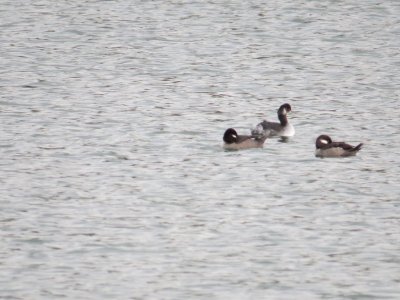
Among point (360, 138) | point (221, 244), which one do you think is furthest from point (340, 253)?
point (360, 138)

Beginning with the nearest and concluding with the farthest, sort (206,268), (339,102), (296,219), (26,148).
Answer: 1. (206,268)
2. (296,219)
3. (26,148)
4. (339,102)

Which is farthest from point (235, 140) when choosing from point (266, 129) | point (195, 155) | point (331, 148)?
point (331, 148)

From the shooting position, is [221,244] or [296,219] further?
[296,219]

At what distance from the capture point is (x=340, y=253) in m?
18.6

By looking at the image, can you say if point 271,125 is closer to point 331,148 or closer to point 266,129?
point 266,129

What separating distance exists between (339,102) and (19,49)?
1156 cm

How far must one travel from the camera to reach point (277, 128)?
27250 mm

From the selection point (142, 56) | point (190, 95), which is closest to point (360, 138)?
point (190, 95)

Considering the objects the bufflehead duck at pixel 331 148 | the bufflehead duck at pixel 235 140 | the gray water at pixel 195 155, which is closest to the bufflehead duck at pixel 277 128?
the gray water at pixel 195 155

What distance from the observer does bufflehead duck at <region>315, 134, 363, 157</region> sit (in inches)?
987

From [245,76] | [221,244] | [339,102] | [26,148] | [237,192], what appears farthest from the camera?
[245,76]

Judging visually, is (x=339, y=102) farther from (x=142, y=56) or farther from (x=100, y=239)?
(x=100, y=239)

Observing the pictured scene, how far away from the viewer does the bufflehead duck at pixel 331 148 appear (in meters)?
25.1

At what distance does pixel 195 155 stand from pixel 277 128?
2437 millimetres
